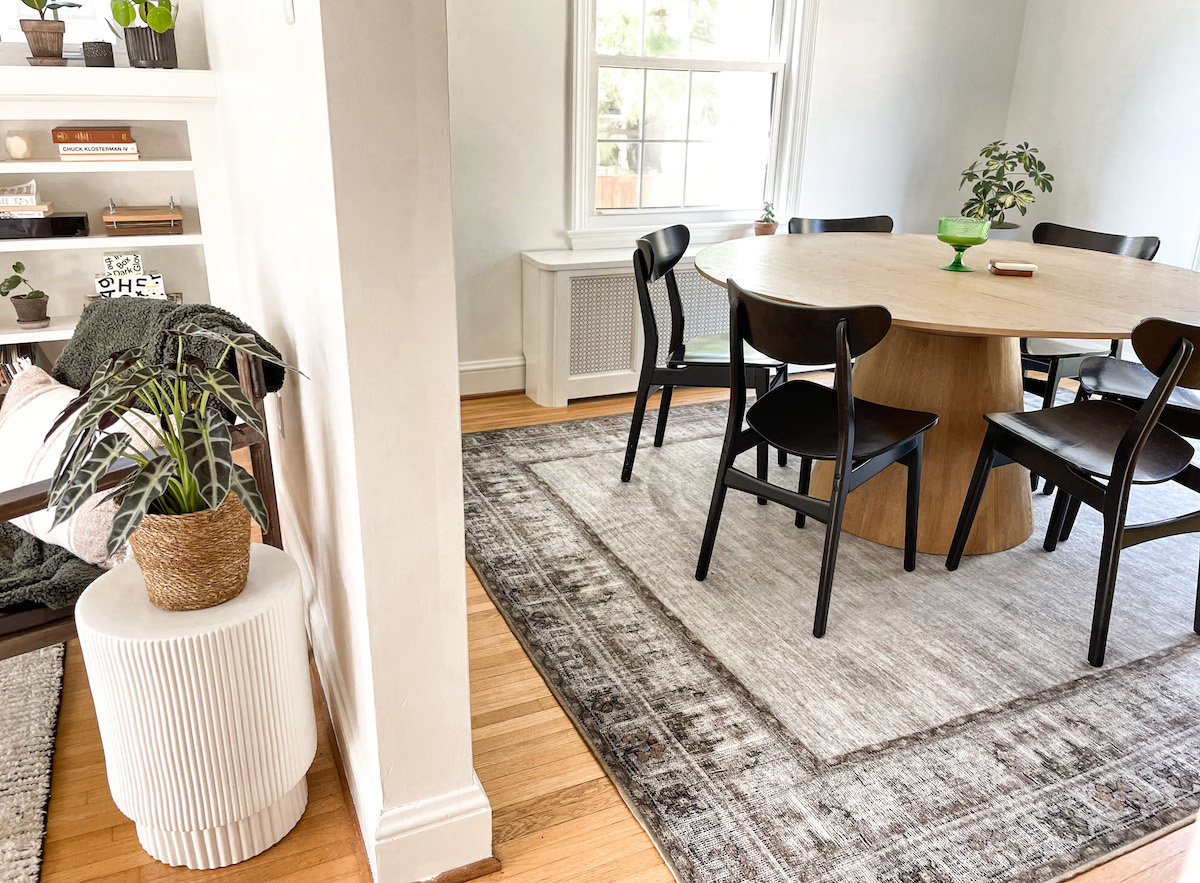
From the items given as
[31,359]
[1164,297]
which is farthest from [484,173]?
[1164,297]

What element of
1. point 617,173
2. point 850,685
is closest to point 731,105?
point 617,173

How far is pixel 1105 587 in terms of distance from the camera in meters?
2.16

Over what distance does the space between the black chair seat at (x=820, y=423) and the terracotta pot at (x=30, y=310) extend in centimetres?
269

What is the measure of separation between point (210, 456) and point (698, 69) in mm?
3512

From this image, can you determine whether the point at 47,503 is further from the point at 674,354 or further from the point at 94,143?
the point at 94,143

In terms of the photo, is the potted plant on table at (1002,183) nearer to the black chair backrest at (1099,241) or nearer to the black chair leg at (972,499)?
the black chair backrest at (1099,241)

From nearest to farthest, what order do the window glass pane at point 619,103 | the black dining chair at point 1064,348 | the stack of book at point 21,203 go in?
1. the black dining chair at point 1064,348
2. the stack of book at point 21,203
3. the window glass pane at point 619,103

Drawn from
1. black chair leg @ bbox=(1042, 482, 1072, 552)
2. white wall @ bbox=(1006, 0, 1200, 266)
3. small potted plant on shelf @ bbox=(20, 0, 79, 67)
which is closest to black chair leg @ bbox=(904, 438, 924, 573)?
black chair leg @ bbox=(1042, 482, 1072, 552)

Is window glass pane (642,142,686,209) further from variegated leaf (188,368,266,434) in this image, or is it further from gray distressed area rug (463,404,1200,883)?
variegated leaf (188,368,266,434)

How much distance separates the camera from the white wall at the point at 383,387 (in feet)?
3.83

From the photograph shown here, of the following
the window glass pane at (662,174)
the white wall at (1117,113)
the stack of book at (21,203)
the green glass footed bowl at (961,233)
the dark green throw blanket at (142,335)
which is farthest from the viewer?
the window glass pane at (662,174)

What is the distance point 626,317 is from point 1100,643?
7.99ft

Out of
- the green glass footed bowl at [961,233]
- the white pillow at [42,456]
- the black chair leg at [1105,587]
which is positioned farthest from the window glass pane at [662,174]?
the white pillow at [42,456]

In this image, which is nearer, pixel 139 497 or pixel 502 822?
pixel 139 497
